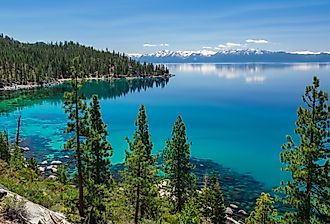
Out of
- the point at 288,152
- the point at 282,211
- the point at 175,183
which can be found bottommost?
the point at 282,211

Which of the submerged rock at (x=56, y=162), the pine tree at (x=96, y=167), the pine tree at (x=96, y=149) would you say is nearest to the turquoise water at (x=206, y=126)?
the submerged rock at (x=56, y=162)

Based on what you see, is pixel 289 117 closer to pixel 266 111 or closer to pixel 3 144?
pixel 266 111

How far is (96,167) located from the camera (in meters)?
26.7

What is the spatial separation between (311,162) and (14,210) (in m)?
16.9

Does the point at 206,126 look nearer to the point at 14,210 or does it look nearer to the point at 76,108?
the point at 76,108

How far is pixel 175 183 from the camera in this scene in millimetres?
35250

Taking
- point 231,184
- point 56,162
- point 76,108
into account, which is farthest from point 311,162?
point 56,162

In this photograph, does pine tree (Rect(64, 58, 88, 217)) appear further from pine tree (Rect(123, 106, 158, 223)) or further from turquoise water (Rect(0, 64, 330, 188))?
turquoise water (Rect(0, 64, 330, 188))

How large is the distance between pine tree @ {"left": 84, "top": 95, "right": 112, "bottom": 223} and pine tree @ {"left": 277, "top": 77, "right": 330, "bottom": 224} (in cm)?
1262

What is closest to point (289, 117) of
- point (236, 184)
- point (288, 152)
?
point (236, 184)

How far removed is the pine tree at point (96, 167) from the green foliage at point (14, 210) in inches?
387

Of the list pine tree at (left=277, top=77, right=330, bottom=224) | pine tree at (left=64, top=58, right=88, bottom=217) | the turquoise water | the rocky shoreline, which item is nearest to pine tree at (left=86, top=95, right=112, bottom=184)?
pine tree at (left=64, top=58, right=88, bottom=217)

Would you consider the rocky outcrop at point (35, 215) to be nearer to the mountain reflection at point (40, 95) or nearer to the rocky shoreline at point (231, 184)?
the rocky shoreline at point (231, 184)

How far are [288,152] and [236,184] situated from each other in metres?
27.4
